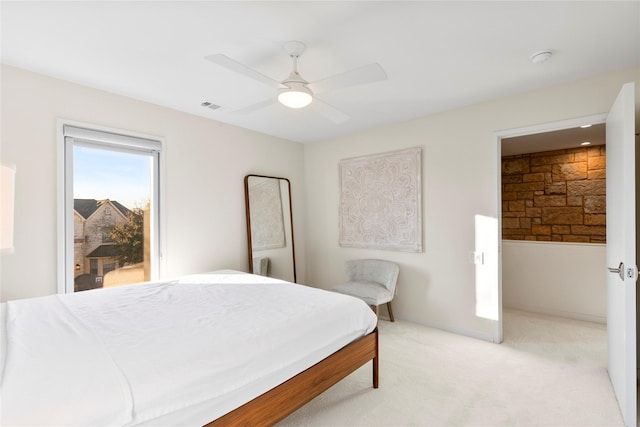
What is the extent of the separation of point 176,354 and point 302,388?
0.74 m

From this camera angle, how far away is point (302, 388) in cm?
176

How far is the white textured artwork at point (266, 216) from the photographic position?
158 inches

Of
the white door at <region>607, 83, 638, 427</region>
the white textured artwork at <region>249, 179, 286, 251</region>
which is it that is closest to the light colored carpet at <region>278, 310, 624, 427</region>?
the white door at <region>607, 83, 638, 427</region>

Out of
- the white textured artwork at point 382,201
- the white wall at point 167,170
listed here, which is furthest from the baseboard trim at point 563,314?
the white wall at point 167,170

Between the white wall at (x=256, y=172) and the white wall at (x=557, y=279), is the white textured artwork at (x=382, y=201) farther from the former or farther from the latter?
the white wall at (x=557, y=279)

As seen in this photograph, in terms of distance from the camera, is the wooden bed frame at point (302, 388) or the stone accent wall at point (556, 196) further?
the stone accent wall at point (556, 196)

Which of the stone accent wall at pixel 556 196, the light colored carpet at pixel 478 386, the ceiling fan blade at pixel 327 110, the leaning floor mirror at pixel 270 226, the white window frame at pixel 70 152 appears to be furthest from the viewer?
the stone accent wall at pixel 556 196

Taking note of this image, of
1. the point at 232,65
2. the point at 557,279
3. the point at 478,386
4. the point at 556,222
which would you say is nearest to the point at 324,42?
the point at 232,65

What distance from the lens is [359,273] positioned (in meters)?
3.97

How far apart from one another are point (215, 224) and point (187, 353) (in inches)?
93.2

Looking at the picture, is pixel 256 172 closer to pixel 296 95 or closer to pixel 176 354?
pixel 296 95

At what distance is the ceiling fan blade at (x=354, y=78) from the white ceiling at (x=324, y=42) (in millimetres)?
303

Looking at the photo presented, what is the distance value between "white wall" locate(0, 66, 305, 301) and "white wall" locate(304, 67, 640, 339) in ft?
4.71

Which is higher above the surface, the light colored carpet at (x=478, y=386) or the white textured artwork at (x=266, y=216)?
the white textured artwork at (x=266, y=216)
